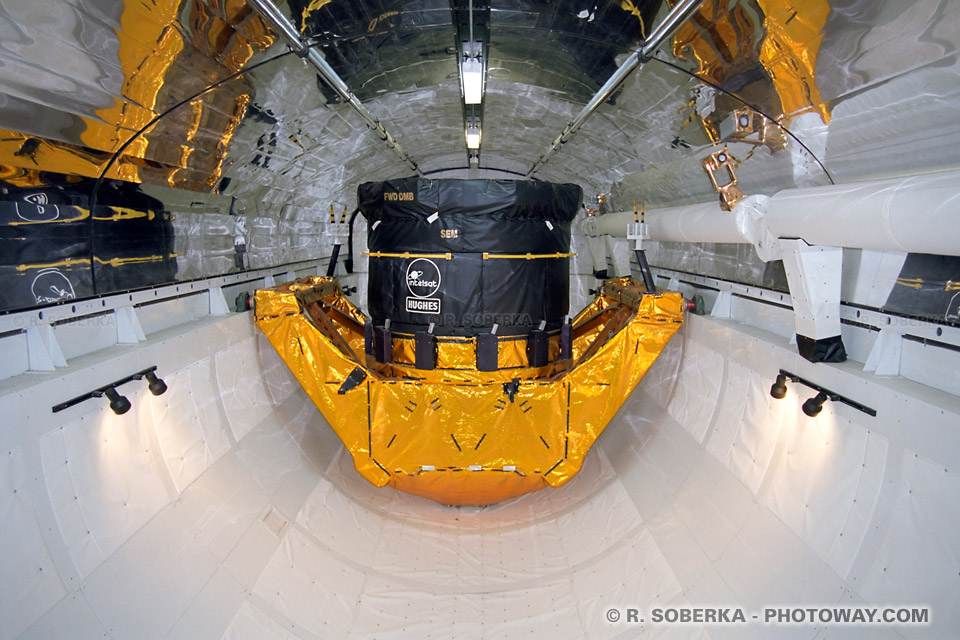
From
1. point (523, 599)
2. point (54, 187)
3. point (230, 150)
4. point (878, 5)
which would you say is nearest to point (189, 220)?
point (230, 150)

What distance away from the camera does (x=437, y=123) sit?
764 cm

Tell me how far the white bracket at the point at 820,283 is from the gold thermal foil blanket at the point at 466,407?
1831 mm

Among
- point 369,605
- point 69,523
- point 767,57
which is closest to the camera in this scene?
point 69,523

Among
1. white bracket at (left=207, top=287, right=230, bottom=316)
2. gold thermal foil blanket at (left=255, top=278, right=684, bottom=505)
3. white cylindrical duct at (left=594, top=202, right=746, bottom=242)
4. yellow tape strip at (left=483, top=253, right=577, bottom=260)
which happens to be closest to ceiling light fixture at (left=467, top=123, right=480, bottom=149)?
white cylindrical duct at (left=594, top=202, right=746, bottom=242)

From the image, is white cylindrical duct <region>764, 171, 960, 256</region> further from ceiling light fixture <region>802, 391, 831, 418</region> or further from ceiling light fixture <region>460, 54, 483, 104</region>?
ceiling light fixture <region>460, 54, 483, 104</region>

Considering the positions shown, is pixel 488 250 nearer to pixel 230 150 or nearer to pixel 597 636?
pixel 230 150

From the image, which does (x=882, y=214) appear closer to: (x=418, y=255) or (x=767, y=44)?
(x=767, y=44)

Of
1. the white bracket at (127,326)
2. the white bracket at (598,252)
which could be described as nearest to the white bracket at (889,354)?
the white bracket at (127,326)

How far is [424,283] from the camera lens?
16.9 feet

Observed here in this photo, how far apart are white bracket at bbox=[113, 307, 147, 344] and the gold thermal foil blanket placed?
4.27ft

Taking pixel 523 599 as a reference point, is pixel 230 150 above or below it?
above

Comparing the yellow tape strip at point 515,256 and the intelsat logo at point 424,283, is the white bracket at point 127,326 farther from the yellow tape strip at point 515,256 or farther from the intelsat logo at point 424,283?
the yellow tape strip at point 515,256

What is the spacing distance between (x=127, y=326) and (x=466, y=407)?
8.56 ft

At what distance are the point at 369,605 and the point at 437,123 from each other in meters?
5.80
